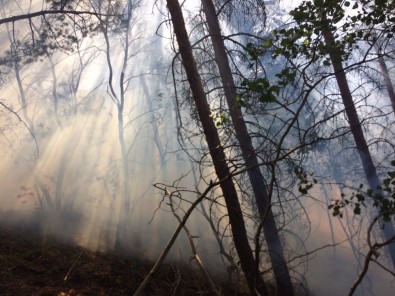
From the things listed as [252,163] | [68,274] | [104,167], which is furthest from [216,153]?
[104,167]

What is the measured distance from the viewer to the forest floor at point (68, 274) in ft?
20.0

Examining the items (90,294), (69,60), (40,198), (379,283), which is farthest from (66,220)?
(379,283)

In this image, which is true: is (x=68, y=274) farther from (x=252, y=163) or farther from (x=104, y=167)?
(x=104, y=167)

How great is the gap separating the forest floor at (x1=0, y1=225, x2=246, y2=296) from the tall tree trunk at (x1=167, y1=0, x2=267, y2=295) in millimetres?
966

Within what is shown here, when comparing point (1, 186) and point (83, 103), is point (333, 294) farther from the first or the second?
point (83, 103)

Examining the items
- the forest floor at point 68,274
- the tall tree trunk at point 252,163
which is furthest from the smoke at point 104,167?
the tall tree trunk at point 252,163

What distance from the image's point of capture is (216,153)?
4.76 metres

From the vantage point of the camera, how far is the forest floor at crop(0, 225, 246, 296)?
6.10 meters

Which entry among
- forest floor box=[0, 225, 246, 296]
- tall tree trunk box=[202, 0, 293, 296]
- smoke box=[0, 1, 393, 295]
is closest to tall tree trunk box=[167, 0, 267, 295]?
tall tree trunk box=[202, 0, 293, 296]

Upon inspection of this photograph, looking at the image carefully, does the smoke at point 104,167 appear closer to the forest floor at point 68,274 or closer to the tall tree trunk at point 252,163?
the forest floor at point 68,274

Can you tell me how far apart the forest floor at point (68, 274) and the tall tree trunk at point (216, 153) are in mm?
966

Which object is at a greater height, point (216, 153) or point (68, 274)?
point (216, 153)

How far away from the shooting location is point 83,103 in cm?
2711

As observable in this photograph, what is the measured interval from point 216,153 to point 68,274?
15.0 feet
